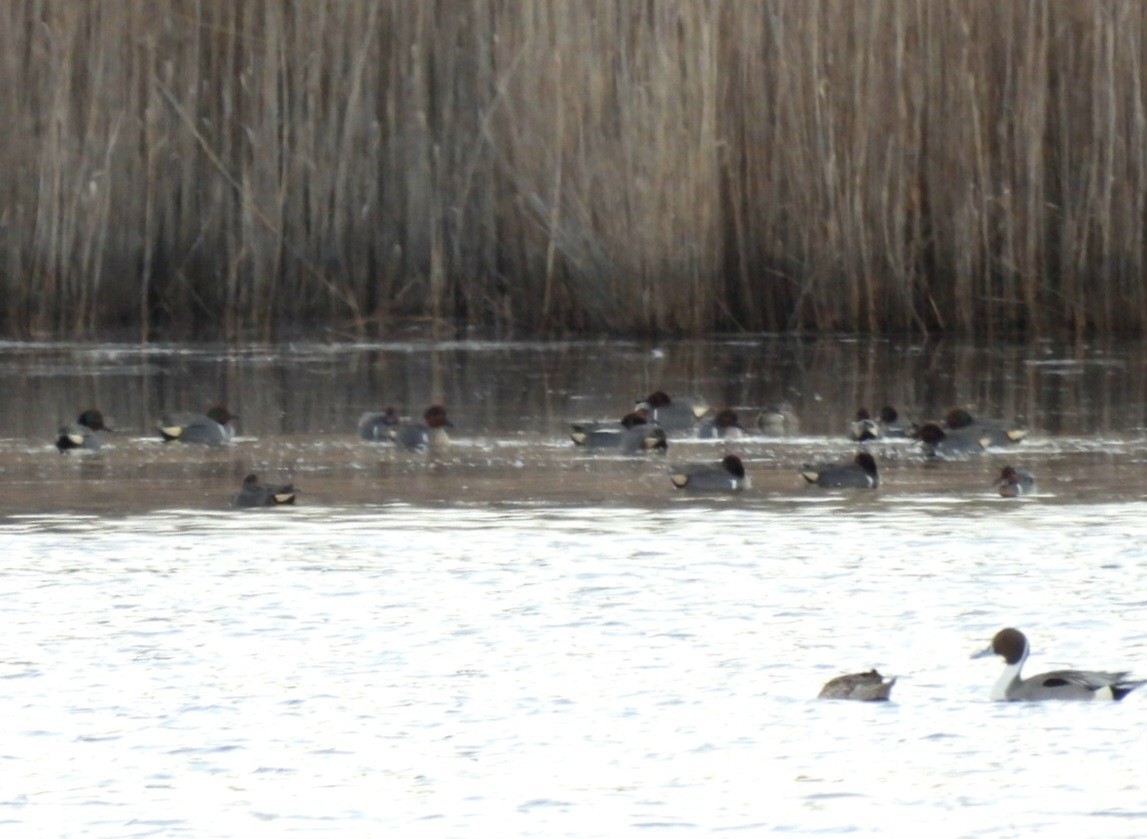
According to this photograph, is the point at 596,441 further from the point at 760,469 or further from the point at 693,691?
the point at 693,691

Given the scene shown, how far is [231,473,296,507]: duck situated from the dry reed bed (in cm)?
516

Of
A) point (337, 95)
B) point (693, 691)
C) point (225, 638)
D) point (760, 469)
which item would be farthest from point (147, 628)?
point (337, 95)

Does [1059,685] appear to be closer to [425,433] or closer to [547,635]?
[547,635]

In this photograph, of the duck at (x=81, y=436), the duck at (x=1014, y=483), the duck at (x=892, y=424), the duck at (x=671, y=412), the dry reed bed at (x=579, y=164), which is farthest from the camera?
the dry reed bed at (x=579, y=164)

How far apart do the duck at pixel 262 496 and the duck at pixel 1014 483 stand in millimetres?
2355

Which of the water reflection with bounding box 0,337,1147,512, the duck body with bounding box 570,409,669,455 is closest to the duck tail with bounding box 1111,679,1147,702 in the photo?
the water reflection with bounding box 0,337,1147,512

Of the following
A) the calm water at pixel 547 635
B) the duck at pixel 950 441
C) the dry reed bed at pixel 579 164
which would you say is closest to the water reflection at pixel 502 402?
the calm water at pixel 547 635

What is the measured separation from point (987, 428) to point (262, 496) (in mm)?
3010

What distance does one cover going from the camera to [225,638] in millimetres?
5738

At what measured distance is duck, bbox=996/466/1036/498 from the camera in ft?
26.3

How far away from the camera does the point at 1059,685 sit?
5.05m

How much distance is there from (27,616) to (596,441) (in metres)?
3.74

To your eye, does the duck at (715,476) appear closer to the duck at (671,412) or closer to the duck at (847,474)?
the duck at (847,474)

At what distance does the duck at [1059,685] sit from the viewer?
502 centimetres
